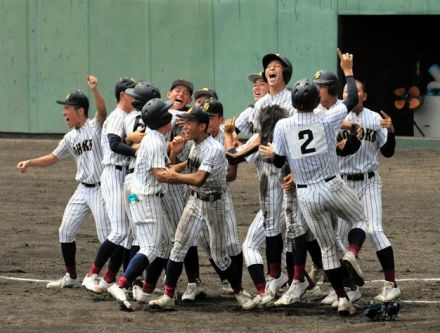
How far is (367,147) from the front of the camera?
10914mm

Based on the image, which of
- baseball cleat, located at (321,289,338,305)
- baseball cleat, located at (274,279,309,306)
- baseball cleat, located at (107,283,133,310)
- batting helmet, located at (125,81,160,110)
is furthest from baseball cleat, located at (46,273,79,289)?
baseball cleat, located at (321,289,338,305)

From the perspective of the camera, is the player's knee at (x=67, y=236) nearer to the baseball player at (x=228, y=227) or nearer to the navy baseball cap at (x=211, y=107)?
the baseball player at (x=228, y=227)

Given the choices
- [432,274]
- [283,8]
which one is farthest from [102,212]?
[283,8]

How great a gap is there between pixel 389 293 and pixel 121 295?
6.95 feet

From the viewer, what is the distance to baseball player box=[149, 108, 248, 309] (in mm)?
10156

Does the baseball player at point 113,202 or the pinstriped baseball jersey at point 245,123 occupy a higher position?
the pinstriped baseball jersey at point 245,123

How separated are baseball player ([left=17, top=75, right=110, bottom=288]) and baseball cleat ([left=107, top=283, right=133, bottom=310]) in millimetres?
1159

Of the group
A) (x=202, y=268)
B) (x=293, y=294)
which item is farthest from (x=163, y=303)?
(x=202, y=268)

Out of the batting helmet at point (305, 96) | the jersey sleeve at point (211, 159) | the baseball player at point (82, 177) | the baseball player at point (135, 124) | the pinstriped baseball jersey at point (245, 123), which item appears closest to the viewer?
the batting helmet at point (305, 96)

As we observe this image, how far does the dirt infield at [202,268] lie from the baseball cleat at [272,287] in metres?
0.11

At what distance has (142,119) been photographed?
33.9 ft

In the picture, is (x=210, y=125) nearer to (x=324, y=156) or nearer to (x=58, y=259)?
(x=324, y=156)

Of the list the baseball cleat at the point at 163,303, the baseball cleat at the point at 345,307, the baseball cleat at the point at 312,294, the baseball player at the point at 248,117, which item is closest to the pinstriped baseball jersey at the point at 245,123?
the baseball player at the point at 248,117

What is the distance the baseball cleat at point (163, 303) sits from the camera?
10.2 metres
